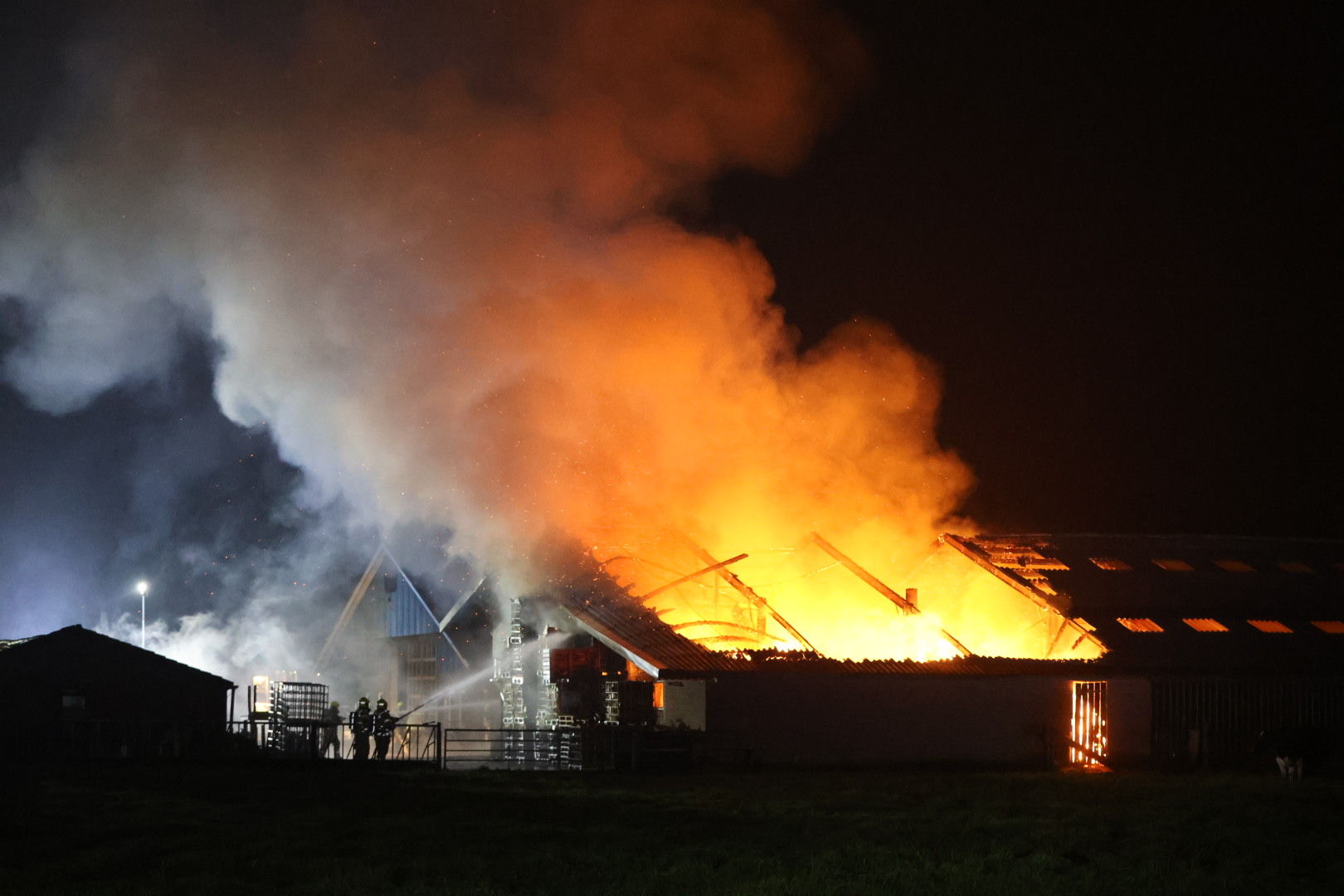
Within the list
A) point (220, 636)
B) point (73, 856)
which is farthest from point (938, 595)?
point (220, 636)

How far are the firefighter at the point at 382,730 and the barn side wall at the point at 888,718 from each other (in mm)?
6774

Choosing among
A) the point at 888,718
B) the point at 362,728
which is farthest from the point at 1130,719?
the point at 362,728

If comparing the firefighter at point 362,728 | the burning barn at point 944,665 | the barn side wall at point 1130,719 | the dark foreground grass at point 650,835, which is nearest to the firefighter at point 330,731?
the firefighter at point 362,728

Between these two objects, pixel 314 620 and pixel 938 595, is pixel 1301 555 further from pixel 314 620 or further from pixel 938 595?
pixel 314 620

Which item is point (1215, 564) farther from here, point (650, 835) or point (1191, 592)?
point (650, 835)

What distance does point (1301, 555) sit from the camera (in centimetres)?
3566

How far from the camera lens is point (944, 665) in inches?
1045

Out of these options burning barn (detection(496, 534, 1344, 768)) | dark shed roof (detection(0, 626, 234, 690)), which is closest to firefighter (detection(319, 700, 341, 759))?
dark shed roof (detection(0, 626, 234, 690))

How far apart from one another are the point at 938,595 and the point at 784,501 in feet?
14.3

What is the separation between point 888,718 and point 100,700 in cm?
1714

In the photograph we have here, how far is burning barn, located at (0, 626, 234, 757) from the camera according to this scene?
26703mm

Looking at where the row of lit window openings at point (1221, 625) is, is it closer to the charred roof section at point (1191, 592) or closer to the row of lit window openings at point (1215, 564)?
the charred roof section at point (1191, 592)

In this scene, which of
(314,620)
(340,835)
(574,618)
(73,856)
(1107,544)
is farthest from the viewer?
(314,620)

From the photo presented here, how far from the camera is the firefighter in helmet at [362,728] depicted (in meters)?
26.9
